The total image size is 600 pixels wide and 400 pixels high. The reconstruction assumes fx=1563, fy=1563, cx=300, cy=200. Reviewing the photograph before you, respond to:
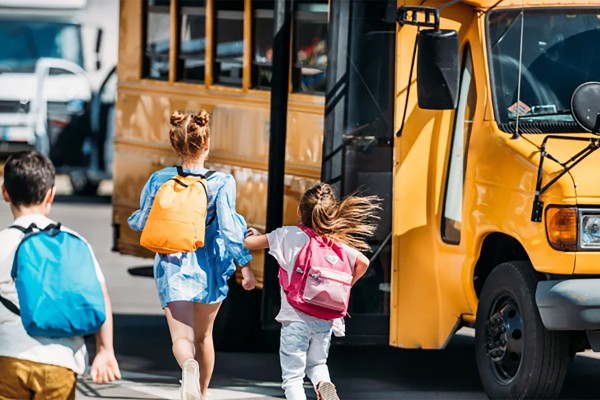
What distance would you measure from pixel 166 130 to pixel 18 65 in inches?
587

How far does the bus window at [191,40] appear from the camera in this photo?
399 inches

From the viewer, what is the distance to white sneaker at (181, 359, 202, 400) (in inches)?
266

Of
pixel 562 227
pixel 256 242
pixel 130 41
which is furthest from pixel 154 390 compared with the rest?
pixel 130 41

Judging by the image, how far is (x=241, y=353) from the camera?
9.85 metres

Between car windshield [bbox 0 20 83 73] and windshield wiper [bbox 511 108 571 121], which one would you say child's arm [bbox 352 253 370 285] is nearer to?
windshield wiper [bbox 511 108 571 121]

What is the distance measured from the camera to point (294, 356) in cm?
681

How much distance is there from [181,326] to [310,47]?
7.62 ft

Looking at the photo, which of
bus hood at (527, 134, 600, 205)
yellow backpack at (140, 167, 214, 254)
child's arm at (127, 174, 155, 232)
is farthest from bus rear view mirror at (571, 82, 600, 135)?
child's arm at (127, 174, 155, 232)

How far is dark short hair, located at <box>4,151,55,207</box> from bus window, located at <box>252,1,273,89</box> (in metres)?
4.23

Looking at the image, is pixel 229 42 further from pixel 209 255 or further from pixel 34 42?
pixel 34 42

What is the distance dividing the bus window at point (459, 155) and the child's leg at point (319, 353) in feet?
4.81

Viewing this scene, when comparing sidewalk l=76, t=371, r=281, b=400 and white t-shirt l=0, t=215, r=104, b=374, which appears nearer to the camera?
white t-shirt l=0, t=215, r=104, b=374

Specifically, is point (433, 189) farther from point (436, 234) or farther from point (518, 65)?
point (518, 65)

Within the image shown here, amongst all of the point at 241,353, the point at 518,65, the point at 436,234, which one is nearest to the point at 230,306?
the point at 241,353
